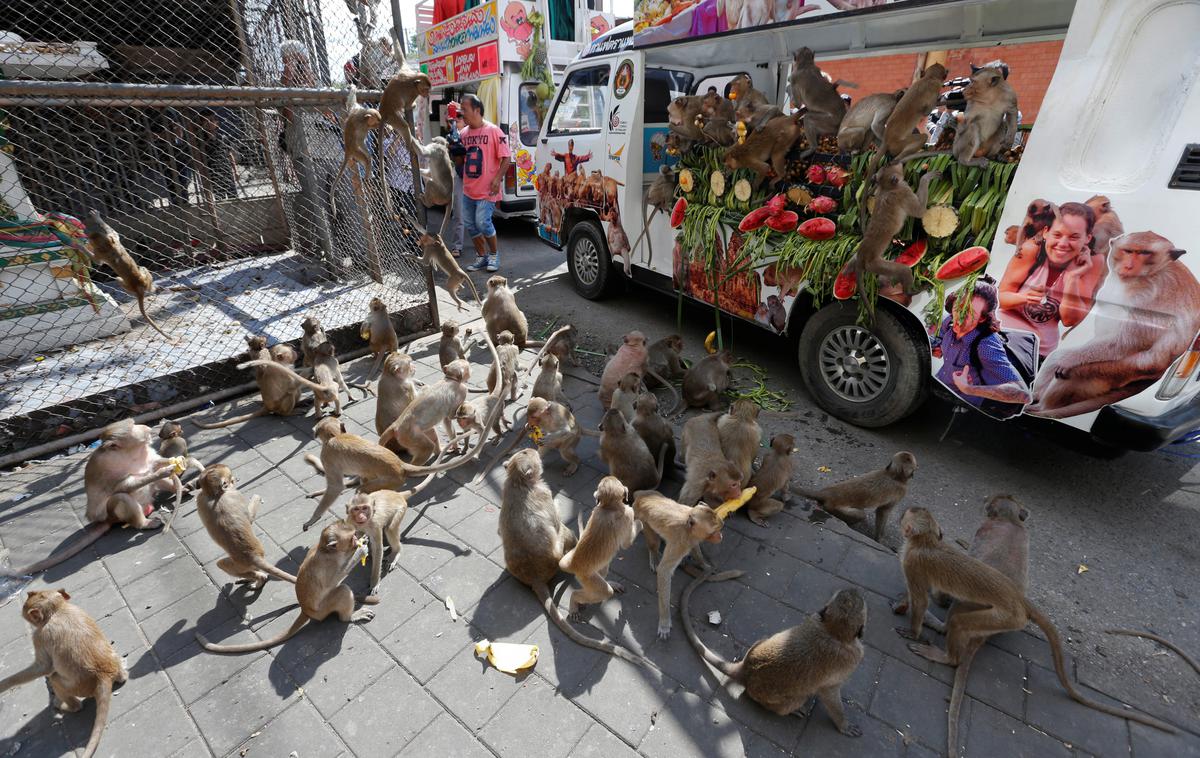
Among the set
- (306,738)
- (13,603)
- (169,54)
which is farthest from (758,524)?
(169,54)

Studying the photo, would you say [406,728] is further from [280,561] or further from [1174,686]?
[1174,686]

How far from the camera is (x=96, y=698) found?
8.80ft

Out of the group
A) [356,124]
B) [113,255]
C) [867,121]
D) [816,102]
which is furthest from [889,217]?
[113,255]

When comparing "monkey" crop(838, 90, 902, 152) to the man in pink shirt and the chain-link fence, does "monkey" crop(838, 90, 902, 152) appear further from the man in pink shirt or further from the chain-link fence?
the man in pink shirt

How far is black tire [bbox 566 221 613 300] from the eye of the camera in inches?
313

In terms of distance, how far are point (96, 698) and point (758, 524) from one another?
3773 millimetres

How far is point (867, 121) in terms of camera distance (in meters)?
4.64

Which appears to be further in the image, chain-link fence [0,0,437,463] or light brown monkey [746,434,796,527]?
chain-link fence [0,0,437,463]

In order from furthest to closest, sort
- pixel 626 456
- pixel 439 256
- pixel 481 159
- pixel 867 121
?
1. pixel 481 159
2. pixel 439 256
3. pixel 867 121
4. pixel 626 456

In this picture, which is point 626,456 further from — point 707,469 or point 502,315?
point 502,315

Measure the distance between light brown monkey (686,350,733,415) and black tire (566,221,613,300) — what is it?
3073mm

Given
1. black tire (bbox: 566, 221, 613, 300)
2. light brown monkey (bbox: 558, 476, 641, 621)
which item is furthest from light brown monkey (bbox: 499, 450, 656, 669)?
black tire (bbox: 566, 221, 613, 300)

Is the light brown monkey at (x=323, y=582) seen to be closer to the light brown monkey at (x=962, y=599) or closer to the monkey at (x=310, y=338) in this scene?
the light brown monkey at (x=962, y=599)

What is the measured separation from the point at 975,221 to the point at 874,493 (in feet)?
6.73
